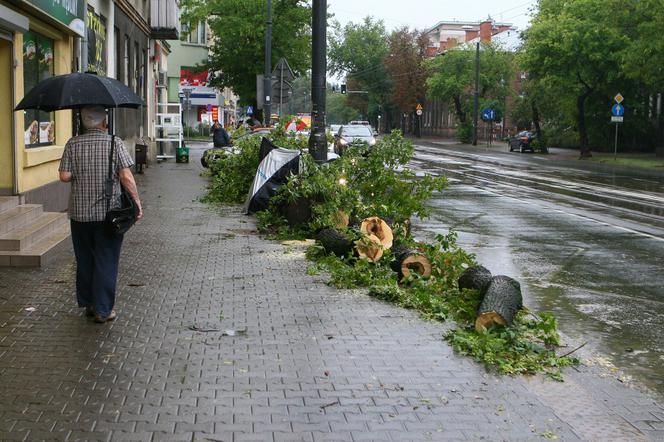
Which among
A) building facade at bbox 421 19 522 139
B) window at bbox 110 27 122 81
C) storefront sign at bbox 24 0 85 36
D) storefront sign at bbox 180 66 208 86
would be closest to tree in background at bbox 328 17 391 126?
building facade at bbox 421 19 522 139

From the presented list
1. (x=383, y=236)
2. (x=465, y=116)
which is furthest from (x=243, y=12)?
(x=465, y=116)

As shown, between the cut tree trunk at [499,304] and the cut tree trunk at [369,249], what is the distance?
2.02 metres

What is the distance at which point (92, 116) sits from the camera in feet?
22.8

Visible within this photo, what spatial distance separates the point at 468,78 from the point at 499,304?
2591 inches

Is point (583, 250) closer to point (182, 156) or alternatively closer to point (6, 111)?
point (6, 111)

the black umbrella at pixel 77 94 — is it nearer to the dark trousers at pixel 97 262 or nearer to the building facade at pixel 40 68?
the dark trousers at pixel 97 262

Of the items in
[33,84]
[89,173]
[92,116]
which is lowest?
[89,173]

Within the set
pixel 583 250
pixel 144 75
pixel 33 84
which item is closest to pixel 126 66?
pixel 144 75

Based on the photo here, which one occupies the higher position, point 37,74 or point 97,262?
point 37,74

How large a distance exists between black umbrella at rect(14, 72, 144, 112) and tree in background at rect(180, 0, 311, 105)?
30732 mm

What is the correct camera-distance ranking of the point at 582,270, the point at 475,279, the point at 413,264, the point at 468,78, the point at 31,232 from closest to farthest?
the point at 475,279 → the point at 413,264 → the point at 31,232 → the point at 582,270 → the point at 468,78

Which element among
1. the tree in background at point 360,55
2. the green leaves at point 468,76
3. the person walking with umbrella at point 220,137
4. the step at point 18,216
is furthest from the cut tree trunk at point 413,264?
the tree in background at point 360,55

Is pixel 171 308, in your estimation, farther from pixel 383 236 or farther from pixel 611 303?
pixel 611 303

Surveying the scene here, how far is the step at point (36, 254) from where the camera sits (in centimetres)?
916
